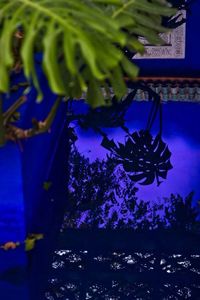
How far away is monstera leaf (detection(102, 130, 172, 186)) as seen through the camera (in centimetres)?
293

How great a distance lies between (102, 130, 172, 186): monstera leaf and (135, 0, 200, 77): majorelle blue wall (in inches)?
13.0

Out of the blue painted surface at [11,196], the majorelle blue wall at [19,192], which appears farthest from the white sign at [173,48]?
the blue painted surface at [11,196]

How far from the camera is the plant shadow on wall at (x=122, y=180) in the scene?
2887 millimetres

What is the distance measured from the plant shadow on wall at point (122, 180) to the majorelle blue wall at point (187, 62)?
0.11m

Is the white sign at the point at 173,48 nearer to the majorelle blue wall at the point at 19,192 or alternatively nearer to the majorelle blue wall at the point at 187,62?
the majorelle blue wall at the point at 187,62

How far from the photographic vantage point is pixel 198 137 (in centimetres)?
290

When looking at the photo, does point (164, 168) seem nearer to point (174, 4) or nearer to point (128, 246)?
point (128, 246)

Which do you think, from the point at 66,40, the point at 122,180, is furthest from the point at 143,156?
the point at 66,40

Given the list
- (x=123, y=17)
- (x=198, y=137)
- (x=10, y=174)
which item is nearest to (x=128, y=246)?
(x=198, y=137)

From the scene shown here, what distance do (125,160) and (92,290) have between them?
0.82 metres

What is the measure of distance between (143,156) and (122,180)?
0.55 ft

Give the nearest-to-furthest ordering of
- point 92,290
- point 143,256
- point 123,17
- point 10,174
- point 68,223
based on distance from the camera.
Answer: point 123,17, point 10,174, point 92,290, point 143,256, point 68,223

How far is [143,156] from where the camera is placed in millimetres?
2971

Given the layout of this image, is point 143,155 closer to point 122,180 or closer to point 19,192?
point 122,180
